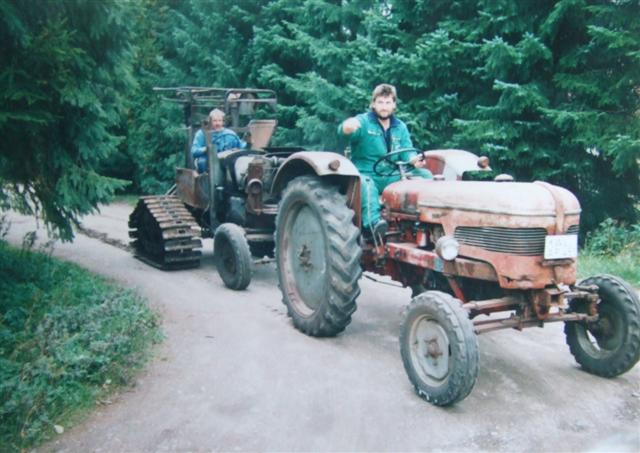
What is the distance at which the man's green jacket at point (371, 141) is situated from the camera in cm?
594

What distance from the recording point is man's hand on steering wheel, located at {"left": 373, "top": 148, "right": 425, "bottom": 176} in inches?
221

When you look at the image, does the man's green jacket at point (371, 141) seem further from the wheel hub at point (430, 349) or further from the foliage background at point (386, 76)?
the foliage background at point (386, 76)

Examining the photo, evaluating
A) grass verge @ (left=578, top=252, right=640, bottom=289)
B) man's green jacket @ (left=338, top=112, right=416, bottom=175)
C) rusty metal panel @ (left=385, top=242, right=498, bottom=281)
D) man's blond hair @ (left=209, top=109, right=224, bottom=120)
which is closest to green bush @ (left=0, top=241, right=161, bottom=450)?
rusty metal panel @ (left=385, top=242, right=498, bottom=281)

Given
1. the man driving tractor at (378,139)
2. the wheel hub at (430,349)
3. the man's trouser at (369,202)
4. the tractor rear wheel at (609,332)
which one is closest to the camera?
the wheel hub at (430,349)

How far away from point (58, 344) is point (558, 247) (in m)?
3.73

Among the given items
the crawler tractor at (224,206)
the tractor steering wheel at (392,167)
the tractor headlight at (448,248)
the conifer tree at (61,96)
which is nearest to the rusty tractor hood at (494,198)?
the tractor headlight at (448,248)

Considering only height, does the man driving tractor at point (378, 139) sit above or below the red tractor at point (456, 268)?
above

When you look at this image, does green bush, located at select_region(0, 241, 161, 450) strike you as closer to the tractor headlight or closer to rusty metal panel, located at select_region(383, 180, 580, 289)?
the tractor headlight

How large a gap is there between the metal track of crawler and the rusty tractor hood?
13.1ft

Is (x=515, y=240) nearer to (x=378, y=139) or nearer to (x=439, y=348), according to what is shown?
(x=439, y=348)

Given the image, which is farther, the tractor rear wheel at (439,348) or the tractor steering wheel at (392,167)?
the tractor steering wheel at (392,167)

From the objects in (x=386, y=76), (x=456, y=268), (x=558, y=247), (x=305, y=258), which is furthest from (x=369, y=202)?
(x=386, y=76)

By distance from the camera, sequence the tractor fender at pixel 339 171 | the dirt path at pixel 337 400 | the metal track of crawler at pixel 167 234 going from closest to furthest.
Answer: the dirt path at pixel 337 400 → the tractor fender at pixel 339 171 → the metal track of crawler at pixel 167 234

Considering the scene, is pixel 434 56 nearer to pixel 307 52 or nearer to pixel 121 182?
pixel 307 52
